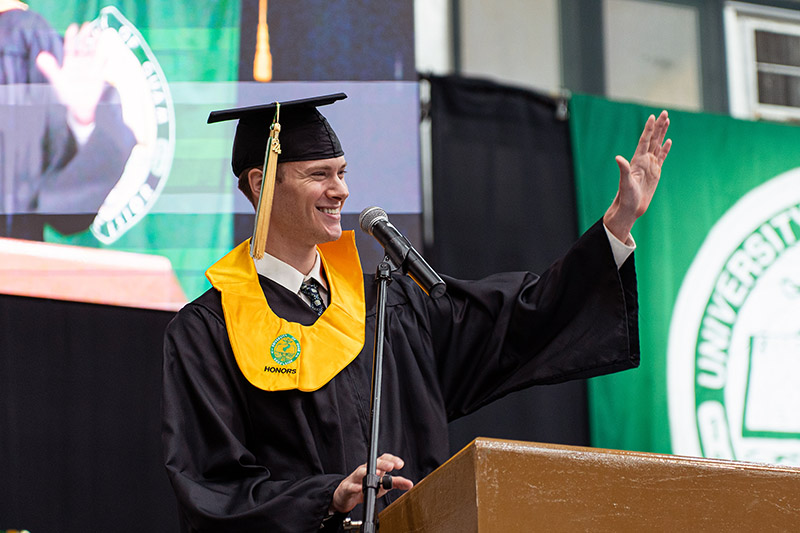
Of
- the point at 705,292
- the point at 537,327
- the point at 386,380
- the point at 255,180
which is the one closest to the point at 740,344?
the point at 705,292

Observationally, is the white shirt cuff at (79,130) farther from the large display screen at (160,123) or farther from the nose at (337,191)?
the nose at (337,191)

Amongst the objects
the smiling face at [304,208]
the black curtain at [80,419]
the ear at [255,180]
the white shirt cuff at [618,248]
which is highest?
the ear at [255,180]

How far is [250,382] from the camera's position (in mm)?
2197

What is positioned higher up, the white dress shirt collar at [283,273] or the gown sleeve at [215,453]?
the white dress shirt collar at [283,273]

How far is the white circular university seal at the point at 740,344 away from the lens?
4055 mm

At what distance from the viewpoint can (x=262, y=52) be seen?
12.2 feet

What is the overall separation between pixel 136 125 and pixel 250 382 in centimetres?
166

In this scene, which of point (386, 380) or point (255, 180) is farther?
point (255, 180)

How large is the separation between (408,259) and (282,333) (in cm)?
54

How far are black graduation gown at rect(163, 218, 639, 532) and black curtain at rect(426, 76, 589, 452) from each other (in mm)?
1408

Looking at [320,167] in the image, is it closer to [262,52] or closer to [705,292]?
[262,52]

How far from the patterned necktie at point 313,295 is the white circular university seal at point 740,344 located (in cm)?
207

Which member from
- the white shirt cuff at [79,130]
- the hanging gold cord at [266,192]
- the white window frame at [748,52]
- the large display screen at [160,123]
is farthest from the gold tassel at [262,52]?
the white window frame at [748,52]

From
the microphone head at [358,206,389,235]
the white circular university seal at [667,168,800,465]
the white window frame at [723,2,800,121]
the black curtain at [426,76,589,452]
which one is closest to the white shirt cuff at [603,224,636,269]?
the microphone head at [358,206,389,235]
